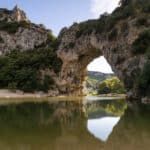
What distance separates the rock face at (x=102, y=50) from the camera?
130 ft

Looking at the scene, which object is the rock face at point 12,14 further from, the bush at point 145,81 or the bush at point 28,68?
the bush at point 145,81

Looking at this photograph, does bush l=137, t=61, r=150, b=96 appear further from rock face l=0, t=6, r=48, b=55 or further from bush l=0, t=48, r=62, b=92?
rock face l=0, t=6, r=48, b=55

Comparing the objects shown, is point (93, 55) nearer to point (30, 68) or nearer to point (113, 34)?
point (30, 68)

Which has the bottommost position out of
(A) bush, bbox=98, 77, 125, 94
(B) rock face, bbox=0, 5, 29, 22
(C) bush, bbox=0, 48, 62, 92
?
(A) bush, bbox=98, 77, 125, 94

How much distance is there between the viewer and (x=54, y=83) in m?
60.9

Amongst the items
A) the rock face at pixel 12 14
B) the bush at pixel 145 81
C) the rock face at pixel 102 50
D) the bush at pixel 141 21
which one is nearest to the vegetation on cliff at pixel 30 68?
the rock face at pixel 102 50

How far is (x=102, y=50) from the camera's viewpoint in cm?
5091

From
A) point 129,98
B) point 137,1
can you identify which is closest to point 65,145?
point 129,98

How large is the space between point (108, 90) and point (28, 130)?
75782mm

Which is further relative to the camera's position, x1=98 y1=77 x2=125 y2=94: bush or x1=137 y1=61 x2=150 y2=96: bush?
x1=98 y1=77 x2=125 y2=94: bush

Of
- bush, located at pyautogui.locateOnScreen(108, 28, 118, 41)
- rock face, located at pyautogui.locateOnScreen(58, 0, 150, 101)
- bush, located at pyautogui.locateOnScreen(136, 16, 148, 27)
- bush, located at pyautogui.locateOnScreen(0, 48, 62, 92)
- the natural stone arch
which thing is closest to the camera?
rock face, located at pyautogui.locateOnScreen(58, 0, 150, 101)

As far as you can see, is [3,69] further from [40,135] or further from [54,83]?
[40,135]

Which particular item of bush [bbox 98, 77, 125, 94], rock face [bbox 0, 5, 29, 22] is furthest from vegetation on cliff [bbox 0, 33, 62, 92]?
bush [bbox 98, 77, 125, 94]

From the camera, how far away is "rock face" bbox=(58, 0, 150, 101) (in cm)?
3956
